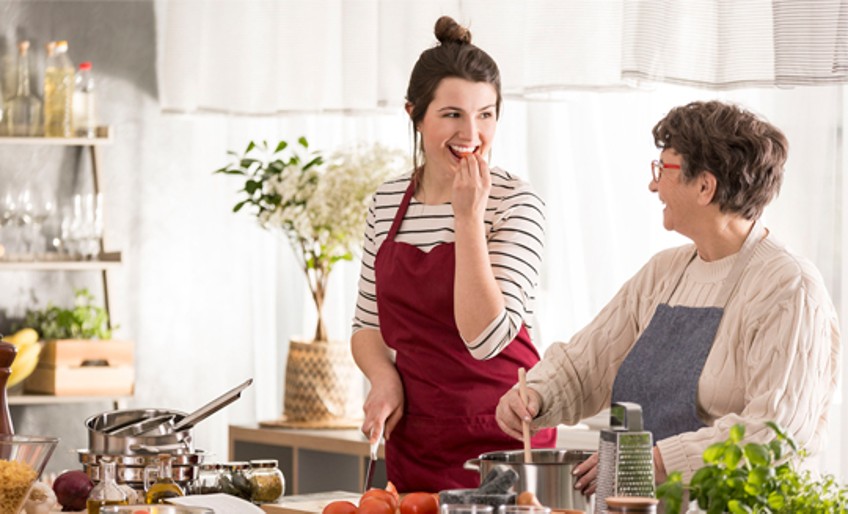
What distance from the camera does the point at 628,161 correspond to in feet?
12.6

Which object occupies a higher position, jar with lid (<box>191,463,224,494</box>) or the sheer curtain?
the sheer curtain

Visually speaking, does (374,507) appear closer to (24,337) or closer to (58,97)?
(24,337)

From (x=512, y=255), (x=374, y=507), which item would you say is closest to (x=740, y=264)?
(x=512, y=255)

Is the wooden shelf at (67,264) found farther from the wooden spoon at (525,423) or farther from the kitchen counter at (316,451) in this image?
the wooden spoon at (525,423)

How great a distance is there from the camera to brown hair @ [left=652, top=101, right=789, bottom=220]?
7.79ft

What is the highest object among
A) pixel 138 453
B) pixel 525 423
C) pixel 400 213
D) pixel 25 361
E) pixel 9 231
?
pixel 400 213

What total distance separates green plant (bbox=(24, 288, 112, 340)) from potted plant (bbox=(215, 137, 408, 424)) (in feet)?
2.73

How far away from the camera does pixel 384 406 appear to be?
2686 millimetres

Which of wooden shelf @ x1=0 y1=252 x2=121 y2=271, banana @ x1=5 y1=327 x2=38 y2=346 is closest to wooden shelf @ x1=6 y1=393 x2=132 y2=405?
banana @ x1=5 y1=327 x2=38 y2=346

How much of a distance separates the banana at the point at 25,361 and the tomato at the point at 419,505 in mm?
2723

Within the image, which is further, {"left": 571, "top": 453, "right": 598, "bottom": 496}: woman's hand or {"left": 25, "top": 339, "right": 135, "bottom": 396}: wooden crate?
{"left": 25, "top": 339, "right": 135, "bottom": 396}: wooden crate

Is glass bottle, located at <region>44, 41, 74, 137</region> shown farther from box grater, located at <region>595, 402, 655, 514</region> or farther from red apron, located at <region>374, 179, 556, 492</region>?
box grater, located at <region>595, 402, 655, 514</region>

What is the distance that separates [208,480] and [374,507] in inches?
20.4

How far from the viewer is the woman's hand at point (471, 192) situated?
2553mm
